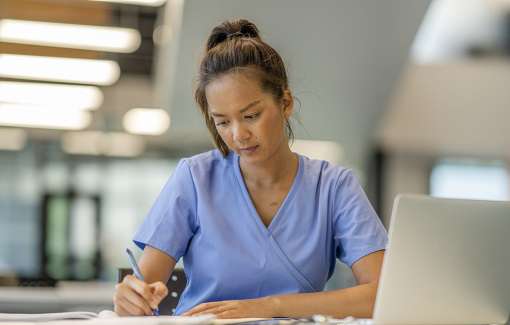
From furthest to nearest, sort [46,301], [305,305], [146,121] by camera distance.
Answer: [146,121]
[46,301]
[305,305]

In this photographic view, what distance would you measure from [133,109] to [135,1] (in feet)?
14.6

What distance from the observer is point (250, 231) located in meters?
2.09

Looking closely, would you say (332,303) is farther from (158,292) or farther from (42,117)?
(42,117)

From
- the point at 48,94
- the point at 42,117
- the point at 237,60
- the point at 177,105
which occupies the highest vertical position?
the point at 48,94

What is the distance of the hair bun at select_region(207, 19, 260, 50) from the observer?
2176mm

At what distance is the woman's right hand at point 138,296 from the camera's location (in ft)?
5.74

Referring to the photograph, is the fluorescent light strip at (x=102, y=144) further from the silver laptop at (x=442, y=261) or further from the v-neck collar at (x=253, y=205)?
the silver laptop at (x=442, y=261)

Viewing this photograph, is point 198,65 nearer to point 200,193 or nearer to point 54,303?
point 200,193

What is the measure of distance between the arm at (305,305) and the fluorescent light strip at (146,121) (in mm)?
9005

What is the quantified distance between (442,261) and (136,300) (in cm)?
61

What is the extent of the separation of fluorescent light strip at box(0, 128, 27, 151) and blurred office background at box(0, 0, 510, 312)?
0.06ft

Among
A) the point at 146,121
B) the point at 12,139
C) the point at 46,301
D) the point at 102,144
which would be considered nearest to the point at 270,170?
the point at 46,301

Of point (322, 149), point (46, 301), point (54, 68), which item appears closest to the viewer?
point (46, 301)

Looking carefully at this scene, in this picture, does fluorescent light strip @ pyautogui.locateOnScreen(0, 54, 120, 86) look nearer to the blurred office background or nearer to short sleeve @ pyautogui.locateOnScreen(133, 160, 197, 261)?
the blurred office background
